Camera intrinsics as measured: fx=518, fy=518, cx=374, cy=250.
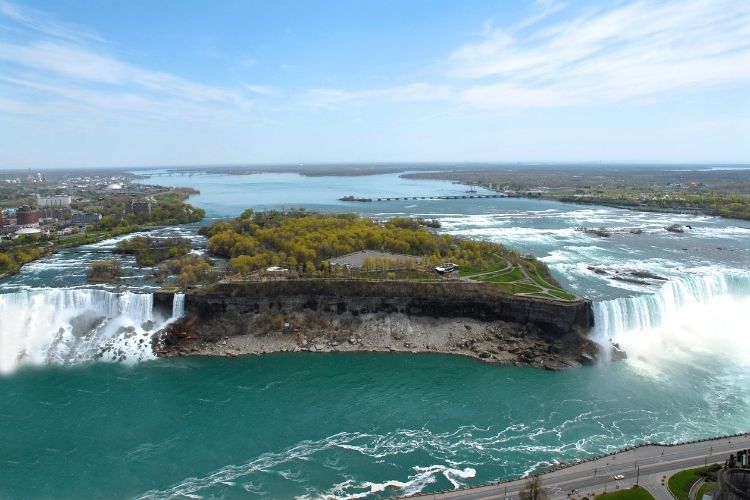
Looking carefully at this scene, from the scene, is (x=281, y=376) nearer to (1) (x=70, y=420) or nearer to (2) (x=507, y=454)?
(1) (x=70, y=420)

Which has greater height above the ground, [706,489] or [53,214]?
[53,214]

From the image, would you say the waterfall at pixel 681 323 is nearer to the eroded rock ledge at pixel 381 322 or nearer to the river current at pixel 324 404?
the river current at pixel 324 404

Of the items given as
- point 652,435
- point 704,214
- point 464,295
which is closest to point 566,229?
point 704,214

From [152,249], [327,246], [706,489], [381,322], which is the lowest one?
[706,489]

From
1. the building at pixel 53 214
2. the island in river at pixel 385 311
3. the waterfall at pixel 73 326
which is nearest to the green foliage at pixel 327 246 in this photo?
the island in river at pixel 385 311

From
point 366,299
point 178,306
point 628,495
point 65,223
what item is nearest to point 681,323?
point 366,299

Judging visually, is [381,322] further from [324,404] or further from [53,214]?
[53,214]

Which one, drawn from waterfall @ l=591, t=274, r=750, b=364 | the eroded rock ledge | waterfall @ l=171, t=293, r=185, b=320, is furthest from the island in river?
waterfall @ l=591, t=274, r=750, b=364
